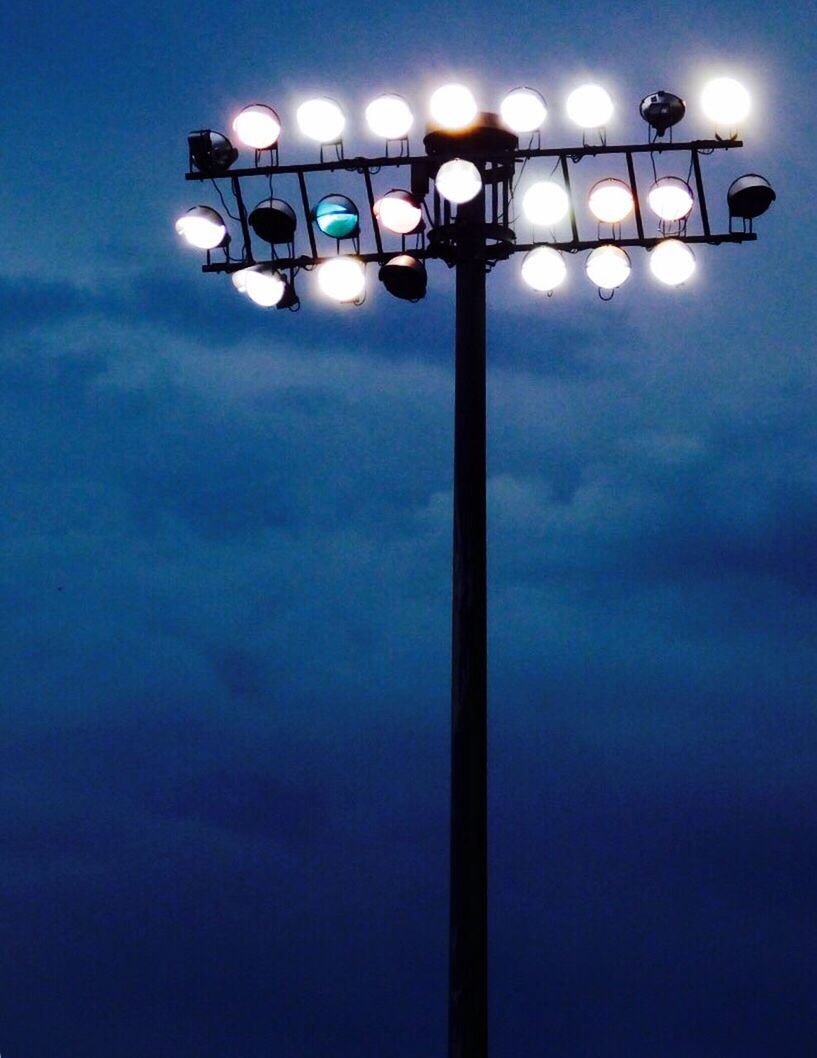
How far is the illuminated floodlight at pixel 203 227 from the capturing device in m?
8.30

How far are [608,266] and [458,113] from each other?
1235 millimetres

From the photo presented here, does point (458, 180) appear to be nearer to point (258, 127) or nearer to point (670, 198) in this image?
point (670, 198)

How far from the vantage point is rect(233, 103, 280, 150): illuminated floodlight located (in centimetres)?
824

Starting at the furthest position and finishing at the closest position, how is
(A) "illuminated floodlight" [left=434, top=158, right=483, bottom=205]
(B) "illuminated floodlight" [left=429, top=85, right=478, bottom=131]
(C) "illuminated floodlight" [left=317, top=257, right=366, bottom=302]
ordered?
(C) "illuminated floodlight" [left=317, top=257, right=366, bottom=302], (B) "illuminated floodlight" [left=429, top=85, right=478, bottom=131], (A) "illuminated floodlight" [left=434, top=158, right=483, bottom=205]

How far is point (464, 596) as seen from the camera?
7.01m

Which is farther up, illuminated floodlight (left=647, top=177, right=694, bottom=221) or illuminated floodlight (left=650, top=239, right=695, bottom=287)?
illuminated floodlight (left=647, top=177, right=694, bottom=221)

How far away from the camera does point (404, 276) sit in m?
7.99

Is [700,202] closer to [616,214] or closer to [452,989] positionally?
[616,214]

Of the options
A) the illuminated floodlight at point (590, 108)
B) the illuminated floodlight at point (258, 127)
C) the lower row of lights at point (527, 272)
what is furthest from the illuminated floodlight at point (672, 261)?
the illuminated floodlight at point (258, 127)

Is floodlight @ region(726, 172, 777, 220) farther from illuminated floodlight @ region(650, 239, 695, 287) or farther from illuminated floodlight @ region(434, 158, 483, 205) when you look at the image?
illuminated floodlight @ region(434, 158, 483, 205)

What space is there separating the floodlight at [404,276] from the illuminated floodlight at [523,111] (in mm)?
942

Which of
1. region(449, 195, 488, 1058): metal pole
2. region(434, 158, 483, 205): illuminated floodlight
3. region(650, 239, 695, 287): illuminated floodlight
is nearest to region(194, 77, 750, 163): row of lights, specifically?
region(434, 158, 483, 205): illuminated floodlight

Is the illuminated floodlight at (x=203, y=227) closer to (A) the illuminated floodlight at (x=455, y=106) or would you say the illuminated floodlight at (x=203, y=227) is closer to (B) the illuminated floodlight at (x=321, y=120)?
(B) the illuminated floodlight at (x=321, y=120)

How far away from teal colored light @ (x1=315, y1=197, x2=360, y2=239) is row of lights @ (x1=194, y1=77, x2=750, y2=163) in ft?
1.26
